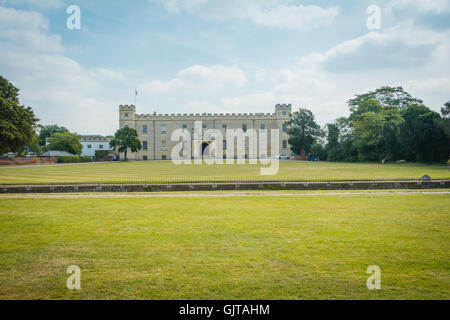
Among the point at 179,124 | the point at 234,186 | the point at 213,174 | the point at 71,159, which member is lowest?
the point at 234,186

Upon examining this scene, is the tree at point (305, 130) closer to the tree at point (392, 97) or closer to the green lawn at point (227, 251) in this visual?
the tree at point (392, 97)

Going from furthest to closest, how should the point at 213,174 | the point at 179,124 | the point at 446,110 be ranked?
the point at 179,124 < the point at 446,110 < the point at 213,174

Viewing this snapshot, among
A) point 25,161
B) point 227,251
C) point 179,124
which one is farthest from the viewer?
point 179,124

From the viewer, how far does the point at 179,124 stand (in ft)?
211

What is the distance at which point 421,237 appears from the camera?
5.35 m

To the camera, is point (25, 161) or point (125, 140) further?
point (125, 140)

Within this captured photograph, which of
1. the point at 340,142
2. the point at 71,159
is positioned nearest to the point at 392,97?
the point at 340,142

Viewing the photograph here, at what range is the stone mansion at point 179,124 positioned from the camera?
2479 inches

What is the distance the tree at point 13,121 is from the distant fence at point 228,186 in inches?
1016

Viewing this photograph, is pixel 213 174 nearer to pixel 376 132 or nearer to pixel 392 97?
pixel 376 132

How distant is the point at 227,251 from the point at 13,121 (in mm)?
39296

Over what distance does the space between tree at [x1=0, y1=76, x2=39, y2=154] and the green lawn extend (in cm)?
3107

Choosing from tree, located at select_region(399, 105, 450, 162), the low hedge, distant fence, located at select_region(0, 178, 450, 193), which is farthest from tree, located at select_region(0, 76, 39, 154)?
tree, located at select_region(399, 105, 450, 162)
